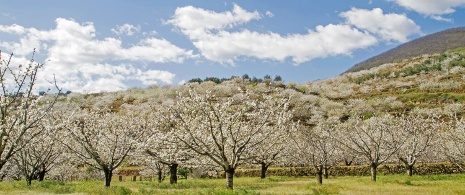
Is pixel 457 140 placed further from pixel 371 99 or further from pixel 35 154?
pixel 371 99

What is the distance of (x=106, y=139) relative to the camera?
36656 millimetres

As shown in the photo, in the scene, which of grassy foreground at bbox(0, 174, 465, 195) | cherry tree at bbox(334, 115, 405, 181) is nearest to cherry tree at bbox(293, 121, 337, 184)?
cherry tree at bbox(334, 115, 405, 181)

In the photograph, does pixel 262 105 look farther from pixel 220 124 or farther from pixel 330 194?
pixel 330 194

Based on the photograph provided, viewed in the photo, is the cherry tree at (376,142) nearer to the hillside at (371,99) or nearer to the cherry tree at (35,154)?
the cherry tree at (35,154)

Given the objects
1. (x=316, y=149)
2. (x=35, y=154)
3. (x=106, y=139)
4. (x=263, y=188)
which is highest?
(x=106, y=139)

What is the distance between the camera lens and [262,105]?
27953mm

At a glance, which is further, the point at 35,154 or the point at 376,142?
the point at 376,142

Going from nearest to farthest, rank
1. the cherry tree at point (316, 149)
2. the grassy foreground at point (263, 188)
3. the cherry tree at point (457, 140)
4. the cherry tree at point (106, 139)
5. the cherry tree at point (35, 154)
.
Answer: the grassy foreground at point (263, 188) → the cherry tree at point (106, 139) → the cherry tree at point (35, 154) → the cherry tree at point (457, 140) → the cherry tree at point (316, 149)

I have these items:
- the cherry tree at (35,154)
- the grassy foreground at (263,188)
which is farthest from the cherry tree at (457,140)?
the cherry tree at (35,154)

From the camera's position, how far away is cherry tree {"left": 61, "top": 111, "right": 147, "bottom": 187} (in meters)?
32.2

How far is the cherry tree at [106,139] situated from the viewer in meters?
32.2

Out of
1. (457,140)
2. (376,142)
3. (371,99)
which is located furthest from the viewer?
(371,99)

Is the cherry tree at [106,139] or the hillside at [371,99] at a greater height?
the hillside at [371,99]

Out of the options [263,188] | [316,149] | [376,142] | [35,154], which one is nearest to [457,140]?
[376,142]
